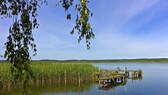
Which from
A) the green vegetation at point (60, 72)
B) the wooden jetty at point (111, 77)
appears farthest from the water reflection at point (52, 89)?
the wooden jetty at point (111, 77)

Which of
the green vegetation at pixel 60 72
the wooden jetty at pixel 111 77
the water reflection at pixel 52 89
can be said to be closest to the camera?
the water reflection at pixel 52 89

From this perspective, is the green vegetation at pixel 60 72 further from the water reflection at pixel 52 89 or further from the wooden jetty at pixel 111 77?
the wooden jetty at pixel 111 77

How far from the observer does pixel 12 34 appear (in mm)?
3986

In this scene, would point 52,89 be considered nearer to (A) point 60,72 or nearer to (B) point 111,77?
(A) point 60,72

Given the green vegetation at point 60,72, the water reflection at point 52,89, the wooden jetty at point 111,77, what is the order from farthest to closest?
the wooden jetty at point 111,77 → the green vegetation at point 60,72 → the water reflection at point 52,89

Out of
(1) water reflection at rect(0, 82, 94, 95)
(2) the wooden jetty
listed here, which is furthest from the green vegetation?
(2) the wooden jetty

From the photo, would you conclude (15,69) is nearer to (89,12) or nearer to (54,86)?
(89,12)

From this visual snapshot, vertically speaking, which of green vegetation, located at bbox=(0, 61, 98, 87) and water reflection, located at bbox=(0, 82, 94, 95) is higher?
green vegetation, located at bbox=(0, 61, 98, 87)

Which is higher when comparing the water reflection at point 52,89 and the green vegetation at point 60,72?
the green vegetation at point 60,72

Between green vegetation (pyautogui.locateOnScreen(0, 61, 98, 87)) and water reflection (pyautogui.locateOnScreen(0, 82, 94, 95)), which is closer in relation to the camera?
water reflection (pyautogui.locateOnScreen(0, 82, 94, 95))

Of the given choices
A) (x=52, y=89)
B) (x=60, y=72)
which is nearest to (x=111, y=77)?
(x=60, y=72)

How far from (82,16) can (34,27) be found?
2.85 ft

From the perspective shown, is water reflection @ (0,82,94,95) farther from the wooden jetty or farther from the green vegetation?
the wooden jetty

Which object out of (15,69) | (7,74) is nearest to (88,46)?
(15,69)
